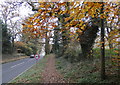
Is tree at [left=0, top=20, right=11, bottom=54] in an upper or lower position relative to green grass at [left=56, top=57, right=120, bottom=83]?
upper

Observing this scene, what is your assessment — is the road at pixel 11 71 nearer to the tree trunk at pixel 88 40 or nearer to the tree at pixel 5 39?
the tree trunk at pixel 88 40

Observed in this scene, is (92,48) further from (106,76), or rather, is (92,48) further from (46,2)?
(46,2)

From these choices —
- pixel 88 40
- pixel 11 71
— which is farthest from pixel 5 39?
pixel 88 40

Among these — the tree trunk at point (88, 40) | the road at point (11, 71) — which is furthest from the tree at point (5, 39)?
the tree trunk at point (88, 40)

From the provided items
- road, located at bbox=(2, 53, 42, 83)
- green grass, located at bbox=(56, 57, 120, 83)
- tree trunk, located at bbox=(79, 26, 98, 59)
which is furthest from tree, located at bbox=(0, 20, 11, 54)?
green grass, located at bbox=(56, 57, 120, 83)

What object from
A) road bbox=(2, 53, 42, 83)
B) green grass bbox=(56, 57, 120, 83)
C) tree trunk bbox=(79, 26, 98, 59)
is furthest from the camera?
tree trunk bbox=(79, 26, 98, 59)

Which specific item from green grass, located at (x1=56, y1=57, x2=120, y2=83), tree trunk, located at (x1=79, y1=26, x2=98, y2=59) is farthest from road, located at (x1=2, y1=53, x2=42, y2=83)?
tree trunk, located at (x1=79, y1=26, x2=98, y2=59)

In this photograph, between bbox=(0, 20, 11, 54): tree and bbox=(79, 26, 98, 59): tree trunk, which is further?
bbox=(0, 20, 11, 54): tree

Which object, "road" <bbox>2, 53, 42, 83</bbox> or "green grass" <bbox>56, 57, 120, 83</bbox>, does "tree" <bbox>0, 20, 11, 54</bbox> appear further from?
"green grass" <bbox>56, 57, 120, 83</bbox>

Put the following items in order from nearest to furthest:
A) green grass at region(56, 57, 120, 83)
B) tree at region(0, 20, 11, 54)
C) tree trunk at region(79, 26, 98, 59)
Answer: green grass at region(56, 57, 120, 83)
tree trunk at region(79, 26, 98, 59)
tree at region(0, 20, 11, 54)

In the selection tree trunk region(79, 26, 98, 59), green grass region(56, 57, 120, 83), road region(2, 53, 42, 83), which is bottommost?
road region(2, 53, 42, 83)

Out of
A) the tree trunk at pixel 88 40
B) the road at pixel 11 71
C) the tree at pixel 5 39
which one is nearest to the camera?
the road at pixel 11 71

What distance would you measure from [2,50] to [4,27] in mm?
6764

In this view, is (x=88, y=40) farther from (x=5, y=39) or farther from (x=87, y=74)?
(x=5, y=39)
